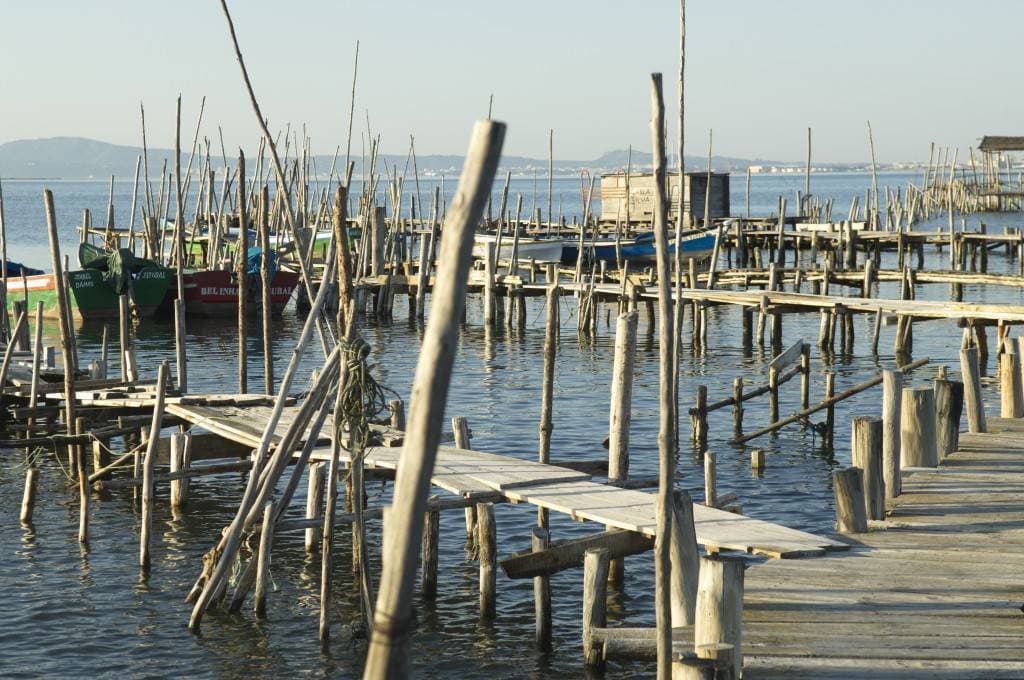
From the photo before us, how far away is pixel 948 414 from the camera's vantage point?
12.6 meters

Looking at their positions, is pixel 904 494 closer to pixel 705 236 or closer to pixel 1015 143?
pixel 705 236

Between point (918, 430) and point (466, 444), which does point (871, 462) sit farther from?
point (466, 444)

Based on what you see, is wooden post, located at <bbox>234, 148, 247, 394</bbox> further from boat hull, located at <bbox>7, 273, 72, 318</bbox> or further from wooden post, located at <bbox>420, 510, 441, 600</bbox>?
boat hull, located at <bbox>7, 273, 72, 318</bbox>

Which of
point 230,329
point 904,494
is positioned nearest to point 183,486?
point 904,494

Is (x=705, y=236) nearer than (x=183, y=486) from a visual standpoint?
No

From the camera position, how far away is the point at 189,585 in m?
12.0

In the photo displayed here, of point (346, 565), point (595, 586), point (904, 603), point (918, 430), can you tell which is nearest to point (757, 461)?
point (918, 430)

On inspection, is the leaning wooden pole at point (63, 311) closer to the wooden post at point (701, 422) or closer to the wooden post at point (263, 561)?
the wooden post at point (263, 561)

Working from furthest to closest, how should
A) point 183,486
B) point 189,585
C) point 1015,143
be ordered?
point 1015,143 → point 183,486 → point 189,585

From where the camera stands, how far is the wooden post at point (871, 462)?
988cm

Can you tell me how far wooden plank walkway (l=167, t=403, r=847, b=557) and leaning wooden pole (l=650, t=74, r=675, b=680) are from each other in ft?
8.39

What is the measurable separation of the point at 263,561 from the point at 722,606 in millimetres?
4769

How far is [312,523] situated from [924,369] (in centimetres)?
1813

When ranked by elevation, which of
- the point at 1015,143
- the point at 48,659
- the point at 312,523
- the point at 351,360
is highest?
the point at 1015,143
